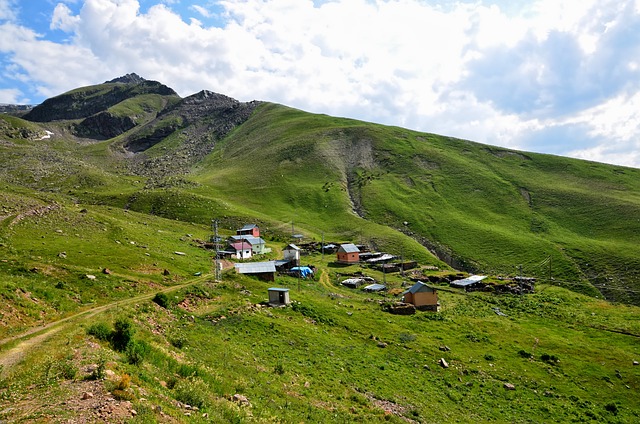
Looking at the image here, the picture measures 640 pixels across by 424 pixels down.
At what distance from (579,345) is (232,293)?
4565 centimetres

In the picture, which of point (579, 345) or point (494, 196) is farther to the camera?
point (494, 196)

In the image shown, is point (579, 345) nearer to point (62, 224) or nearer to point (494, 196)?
point (62, 224)

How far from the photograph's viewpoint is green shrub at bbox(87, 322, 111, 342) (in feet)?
79.1

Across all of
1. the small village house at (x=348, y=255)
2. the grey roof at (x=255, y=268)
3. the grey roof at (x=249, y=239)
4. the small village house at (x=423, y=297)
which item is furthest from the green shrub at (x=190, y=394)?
the small village house at (x=348, y=255)

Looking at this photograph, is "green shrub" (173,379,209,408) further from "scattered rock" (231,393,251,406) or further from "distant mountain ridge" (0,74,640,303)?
"distant mountain ridge" (0,74,640,303)

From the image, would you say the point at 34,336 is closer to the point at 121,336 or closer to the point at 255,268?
the point at 121,336

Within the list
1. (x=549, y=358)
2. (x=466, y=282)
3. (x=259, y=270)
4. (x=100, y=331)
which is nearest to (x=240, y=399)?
(x=100, y=331)

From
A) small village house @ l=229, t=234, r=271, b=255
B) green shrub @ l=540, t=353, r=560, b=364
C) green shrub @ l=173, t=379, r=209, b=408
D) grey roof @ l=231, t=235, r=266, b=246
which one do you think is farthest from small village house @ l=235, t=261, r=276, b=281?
green shrub @ l=173, t=379, r=209, b=408

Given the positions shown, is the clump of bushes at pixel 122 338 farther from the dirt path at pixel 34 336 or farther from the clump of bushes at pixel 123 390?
the clump of bushes at pixel 123 390

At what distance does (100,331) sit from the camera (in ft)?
80.3

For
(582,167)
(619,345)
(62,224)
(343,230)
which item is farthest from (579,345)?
(582,167)

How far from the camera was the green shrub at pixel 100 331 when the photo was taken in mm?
24109

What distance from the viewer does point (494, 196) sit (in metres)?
165

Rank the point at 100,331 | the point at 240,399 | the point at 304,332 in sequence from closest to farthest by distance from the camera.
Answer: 1. the point at 240,399
2. the point at 100,331
3. the point at 304,332
